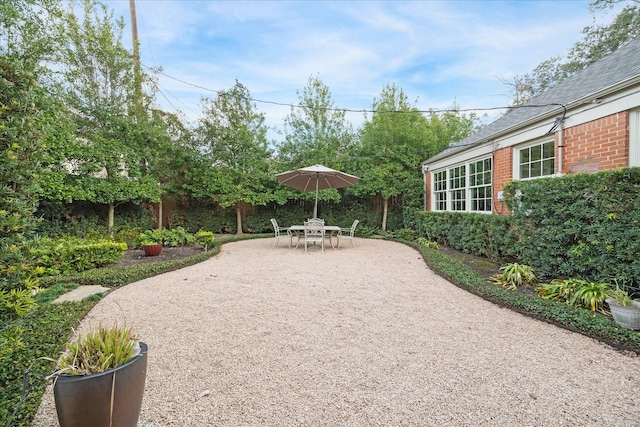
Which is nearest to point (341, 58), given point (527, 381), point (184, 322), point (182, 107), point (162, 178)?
point (182, 107)

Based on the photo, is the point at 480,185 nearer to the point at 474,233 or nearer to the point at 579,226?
the point at 474,233

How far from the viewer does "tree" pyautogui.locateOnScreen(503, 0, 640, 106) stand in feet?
42.5

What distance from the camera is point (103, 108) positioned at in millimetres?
9219

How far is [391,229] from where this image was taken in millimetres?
13750

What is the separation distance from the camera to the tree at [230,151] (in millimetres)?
12258

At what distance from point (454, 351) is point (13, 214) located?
3.57 meters

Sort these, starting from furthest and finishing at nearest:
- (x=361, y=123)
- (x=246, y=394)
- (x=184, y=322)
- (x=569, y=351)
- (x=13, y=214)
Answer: (x=361, y=123) → (x=184, y=322) → (x=569, y=351) → (x=246, y=394) → (x=13, y=214)

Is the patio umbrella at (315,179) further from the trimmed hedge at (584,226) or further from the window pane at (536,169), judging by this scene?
the trimmed hedge at (584,226)

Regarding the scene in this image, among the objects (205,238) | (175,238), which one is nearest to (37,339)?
(205,238)

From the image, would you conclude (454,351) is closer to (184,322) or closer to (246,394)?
(246,394)

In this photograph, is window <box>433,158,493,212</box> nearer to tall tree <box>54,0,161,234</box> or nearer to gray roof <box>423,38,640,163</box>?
gray roof <box>423,38,640,163</box>

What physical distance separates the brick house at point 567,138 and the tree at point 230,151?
7.84 meters

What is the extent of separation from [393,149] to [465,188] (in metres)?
4.67

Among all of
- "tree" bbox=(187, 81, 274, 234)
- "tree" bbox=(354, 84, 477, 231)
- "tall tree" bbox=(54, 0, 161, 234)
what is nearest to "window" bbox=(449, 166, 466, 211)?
"tree" bbox=(354, 84, 477, 231)
